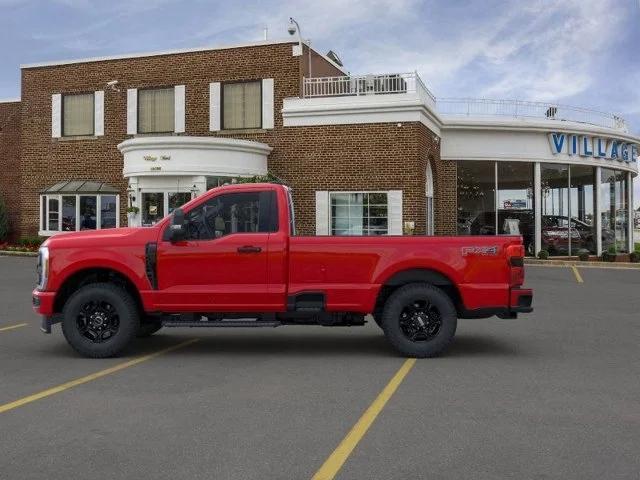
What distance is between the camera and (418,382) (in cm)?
692

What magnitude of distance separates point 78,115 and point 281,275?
22.8 m

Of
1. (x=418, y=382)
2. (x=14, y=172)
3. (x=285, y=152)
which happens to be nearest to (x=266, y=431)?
(x=418, y=382)

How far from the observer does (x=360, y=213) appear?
24047 mm

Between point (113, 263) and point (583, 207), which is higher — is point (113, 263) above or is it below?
below

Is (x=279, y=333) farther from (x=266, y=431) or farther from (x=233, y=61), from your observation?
(x=233, y=61)

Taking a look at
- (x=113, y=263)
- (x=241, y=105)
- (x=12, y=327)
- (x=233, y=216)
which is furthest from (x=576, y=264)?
(x=113, y=263)

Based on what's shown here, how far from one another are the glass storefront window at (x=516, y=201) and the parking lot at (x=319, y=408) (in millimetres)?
17801

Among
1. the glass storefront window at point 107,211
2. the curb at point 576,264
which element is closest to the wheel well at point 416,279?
the curb at point 576,264

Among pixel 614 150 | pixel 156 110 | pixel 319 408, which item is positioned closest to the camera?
pixel 319 408

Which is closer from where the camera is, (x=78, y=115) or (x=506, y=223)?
(x=506, y=223)

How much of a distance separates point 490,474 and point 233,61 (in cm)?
2344

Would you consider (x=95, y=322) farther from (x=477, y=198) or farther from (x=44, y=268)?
(x=477, y=198)

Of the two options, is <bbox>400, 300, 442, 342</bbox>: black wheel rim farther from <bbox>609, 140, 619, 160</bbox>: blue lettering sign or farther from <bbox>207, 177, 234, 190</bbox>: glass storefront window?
<bbox>609, 140, 619, 160</bbox>: blue lettering sign

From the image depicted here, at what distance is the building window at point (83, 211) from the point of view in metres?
26.9
